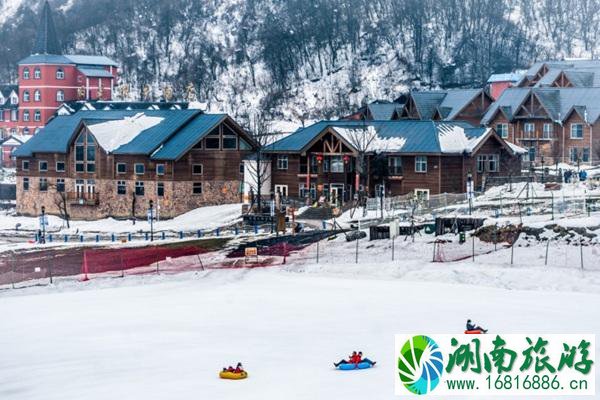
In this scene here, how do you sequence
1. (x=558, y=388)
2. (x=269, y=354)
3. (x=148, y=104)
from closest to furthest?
(x=558, y=388), (x=269, y=354), (x=148, y=104)

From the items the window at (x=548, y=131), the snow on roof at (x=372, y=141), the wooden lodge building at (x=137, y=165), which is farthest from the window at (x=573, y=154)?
the wooden lodge building at (x=137, y=165)

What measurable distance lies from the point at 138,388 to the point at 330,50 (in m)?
119

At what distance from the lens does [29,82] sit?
412 ft

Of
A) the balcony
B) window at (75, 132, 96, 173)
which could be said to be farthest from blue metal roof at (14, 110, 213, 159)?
the balcony

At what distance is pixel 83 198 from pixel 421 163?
20.4 m

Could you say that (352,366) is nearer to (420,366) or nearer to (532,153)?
(420,366)

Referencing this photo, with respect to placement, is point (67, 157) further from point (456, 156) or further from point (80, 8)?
point (80, 8)

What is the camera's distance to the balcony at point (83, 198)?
73.7 metres

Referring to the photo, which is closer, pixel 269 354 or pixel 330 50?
pixel 269 354

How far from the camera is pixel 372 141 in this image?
69188 mm

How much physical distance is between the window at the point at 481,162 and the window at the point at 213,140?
1515cm

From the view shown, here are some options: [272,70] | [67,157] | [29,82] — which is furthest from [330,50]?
[67,157]

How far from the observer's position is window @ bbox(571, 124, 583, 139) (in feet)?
278

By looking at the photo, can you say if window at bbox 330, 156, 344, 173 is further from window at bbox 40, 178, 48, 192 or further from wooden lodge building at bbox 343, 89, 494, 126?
wooden lodge building at bbox 343, 89, 494, 126
